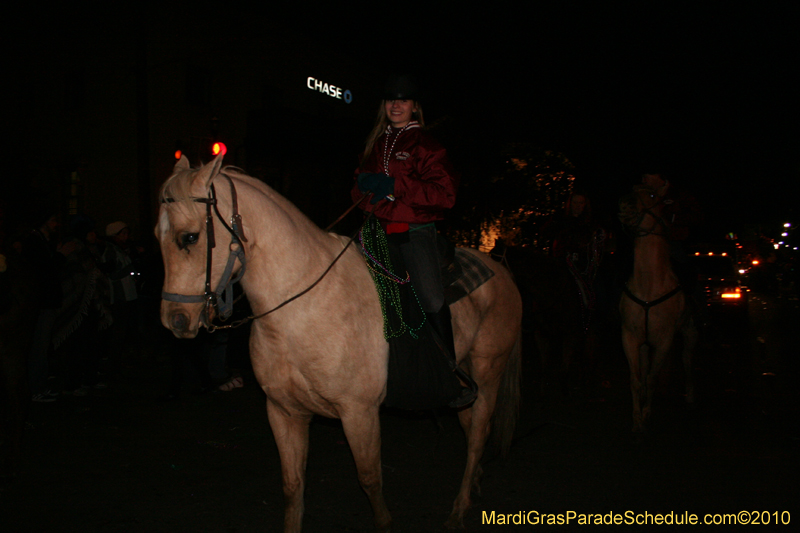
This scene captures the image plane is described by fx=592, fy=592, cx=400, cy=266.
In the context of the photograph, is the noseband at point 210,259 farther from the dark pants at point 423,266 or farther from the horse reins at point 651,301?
the horse reins at point 651,301

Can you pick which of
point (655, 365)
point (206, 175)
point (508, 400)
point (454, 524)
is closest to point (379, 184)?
point (206, 175)

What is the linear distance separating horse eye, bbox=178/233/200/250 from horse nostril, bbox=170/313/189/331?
34cm

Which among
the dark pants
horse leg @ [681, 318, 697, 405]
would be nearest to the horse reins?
horse leg @ [681, 318, 697, 405]

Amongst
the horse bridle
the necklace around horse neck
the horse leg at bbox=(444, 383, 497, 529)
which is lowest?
the horse leg at bbox=(444, 383, 497, 529)

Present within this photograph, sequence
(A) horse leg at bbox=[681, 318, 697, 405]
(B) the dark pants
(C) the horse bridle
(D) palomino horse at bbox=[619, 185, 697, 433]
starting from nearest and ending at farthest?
1. (B) the dark pants
2. (D) palomino horse at bbox=[619, 185, 697, 433]
3. (C) the horse bridle
4. (A) horse leg at bbox=[681, 318, 697, 405]

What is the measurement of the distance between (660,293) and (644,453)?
6.03 feet

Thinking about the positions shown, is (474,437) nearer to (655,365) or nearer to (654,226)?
(655,365)

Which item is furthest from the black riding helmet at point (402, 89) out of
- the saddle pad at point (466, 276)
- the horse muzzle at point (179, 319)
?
the horse muzzle at point (179, 319)

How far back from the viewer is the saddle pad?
429 centimetres

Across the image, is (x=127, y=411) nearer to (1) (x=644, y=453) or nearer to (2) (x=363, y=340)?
(2) (x=363, y=340)

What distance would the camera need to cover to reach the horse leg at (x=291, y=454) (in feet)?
11.8

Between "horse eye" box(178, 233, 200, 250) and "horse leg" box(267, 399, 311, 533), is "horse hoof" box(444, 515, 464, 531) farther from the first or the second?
"horse eye" box(178, 233, 200, 250)

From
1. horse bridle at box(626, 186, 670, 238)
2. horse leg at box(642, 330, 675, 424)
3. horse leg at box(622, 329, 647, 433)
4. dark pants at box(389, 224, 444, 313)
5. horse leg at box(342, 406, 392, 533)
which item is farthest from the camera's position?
horse bridle at box(626, 186, 670, 238)

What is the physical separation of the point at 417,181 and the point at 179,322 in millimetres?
1629
